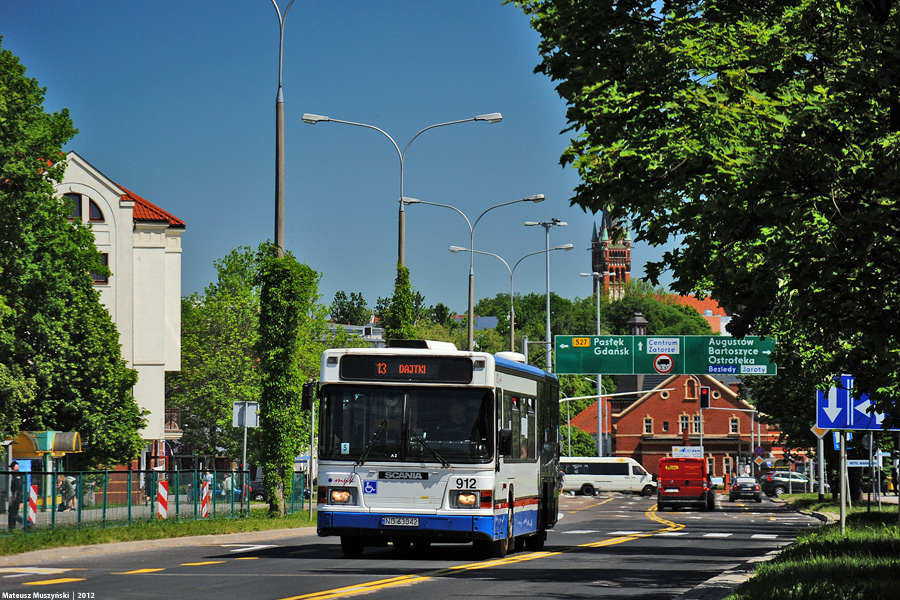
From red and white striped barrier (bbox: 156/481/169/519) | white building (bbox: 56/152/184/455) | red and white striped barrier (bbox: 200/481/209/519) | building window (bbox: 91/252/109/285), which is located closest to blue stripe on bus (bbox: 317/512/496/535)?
red and white striped barrier (bbox: 156/481/169/519)

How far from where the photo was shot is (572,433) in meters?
136

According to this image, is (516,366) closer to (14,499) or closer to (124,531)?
(124,531)

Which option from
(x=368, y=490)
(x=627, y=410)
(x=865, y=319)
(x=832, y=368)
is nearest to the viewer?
(x=865, y=319)

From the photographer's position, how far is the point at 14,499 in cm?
2284

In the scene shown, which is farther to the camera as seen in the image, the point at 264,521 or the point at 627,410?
the point at 627,410

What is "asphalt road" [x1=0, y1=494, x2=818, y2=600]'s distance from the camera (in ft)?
44.5

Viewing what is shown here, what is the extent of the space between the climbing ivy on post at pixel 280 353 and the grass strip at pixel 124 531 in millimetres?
1771

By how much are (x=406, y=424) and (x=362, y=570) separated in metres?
2.57

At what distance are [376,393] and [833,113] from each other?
8767 millimetres

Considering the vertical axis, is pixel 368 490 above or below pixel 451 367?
below

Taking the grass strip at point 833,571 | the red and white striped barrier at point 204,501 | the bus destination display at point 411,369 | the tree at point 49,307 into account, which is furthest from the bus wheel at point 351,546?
the tree at point 49,307

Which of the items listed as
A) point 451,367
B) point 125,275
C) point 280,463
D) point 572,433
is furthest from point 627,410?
point 451,367

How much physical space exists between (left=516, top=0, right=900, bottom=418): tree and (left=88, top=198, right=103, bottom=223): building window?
A: 5581 centimetres

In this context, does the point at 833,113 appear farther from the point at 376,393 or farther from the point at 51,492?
the point at 51,492
